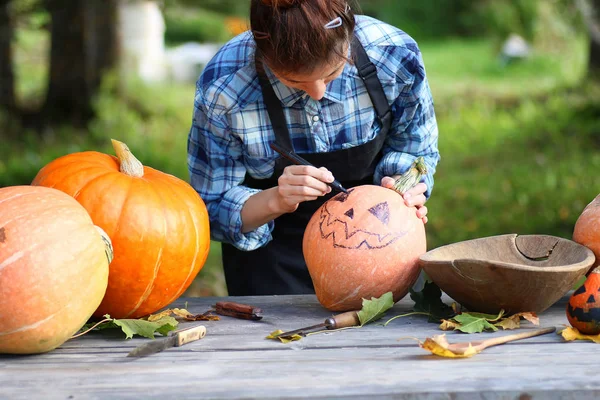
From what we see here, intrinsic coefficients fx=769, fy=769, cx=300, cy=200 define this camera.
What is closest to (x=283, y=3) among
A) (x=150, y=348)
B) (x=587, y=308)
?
(x=150, y=348)

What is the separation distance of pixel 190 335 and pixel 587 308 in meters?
0.91

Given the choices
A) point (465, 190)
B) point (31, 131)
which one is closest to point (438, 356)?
point (465, 190)

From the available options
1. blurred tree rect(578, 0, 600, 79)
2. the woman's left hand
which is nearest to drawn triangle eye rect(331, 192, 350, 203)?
the woman's left hand

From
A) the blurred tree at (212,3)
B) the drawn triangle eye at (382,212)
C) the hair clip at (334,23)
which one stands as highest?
the blurred tree at (212,3)

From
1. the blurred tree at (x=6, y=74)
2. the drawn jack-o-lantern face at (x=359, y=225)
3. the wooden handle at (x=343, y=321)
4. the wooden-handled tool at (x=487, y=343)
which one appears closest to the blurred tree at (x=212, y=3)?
the blurred tree at (x=6, y=74)

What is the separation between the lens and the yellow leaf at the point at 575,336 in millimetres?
1739

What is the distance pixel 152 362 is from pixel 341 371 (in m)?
0.41

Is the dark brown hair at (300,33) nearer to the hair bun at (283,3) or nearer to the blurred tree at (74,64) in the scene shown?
the hair bun at (283,3)

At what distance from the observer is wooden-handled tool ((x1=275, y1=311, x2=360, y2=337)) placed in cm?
185

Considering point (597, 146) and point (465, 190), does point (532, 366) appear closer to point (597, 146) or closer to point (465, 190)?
point (465, 190)

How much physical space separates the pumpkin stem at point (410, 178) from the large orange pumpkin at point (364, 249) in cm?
5

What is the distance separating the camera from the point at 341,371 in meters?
1.56

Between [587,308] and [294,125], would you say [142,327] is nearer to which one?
[294,125]

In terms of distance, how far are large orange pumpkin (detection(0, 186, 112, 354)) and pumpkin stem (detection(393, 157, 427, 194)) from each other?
2.64 ft
